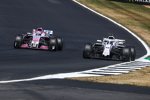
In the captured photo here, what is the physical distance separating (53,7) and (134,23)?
959 cm

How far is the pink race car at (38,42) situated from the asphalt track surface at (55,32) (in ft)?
1.62

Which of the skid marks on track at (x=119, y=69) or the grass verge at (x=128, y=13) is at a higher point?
the grass verge at (x=128, y=13)

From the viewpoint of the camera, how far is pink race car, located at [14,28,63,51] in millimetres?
30938

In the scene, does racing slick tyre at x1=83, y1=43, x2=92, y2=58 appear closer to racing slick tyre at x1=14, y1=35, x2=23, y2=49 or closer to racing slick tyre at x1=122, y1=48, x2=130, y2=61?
racing slick tyre at x1=122, y1=48, x2=130, y2=61

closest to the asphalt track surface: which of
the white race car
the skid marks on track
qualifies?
the white race car

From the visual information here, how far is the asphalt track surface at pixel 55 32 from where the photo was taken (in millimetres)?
23463

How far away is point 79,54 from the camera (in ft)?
98.6

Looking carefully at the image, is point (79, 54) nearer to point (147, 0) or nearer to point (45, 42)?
point (45, 42)

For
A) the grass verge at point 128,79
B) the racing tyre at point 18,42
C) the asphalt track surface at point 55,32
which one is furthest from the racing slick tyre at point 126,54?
the racing tyre at point 18,42

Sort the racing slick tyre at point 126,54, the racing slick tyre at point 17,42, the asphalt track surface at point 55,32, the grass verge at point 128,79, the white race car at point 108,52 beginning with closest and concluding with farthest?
the grass verge at point 128,79 → the asphalt track surface at point 55,32 → the racing slick tyre at point 126,54 → the white race car at point 108,52 → the racing slick tyre at point 17,42

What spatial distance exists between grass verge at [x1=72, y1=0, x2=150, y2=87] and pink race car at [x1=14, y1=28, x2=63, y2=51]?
706cm

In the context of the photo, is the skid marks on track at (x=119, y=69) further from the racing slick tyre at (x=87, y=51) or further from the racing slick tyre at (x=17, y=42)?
the racing slick tyre at (x=17, y=42)

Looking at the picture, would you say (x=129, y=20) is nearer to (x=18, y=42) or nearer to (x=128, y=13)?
(x=128, y=13)

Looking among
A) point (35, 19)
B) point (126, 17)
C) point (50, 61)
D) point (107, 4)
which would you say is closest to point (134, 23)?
point (126, 17)
